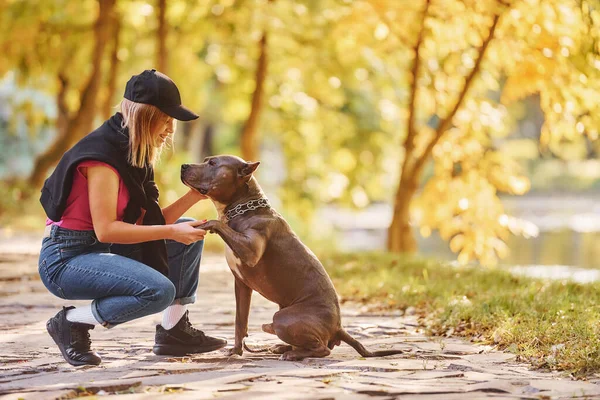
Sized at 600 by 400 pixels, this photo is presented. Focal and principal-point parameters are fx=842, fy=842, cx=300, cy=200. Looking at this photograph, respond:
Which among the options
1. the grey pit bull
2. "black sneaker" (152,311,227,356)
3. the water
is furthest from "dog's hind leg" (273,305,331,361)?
the water

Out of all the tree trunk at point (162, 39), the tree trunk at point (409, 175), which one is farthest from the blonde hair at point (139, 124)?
the tree trunk at point (162, 39)

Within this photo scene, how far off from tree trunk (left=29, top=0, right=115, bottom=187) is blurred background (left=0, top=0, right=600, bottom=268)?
1.3 inches

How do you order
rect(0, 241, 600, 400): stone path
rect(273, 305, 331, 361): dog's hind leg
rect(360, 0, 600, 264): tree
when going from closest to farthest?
1. rect(0, 241, 600, 400): stone path
2. rect(273, 305, 331, 361): dog's hind leg
3. rect(360, 0, 600, 264): tree

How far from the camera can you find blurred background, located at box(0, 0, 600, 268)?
34.6 feet

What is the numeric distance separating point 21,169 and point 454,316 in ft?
72.2

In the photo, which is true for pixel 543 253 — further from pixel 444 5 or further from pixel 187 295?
pixel 187 295

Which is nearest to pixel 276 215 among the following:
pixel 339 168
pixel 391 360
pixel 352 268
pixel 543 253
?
pixel 391 360

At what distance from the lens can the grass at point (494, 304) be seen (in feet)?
16.2

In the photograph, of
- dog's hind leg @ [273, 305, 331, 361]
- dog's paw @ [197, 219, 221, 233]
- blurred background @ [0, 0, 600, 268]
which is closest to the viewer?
dog's paw @ [197, 219, 221, 233]

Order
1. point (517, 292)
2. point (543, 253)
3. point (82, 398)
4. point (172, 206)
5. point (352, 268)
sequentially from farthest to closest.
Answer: point (543, 253) < point (352, 268) < point (517, 292) < point (172, 206) < point (82, 398)

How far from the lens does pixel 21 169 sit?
84.7 feet

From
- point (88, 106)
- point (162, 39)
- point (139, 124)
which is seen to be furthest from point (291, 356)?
point (88, 106)

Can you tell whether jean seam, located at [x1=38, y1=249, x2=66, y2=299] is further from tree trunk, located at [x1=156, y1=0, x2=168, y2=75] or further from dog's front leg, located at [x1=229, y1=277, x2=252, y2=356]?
tree trunk, located at [x1=156, y1=0, x2=168, y2=75]

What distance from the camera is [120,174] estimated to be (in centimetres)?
464
